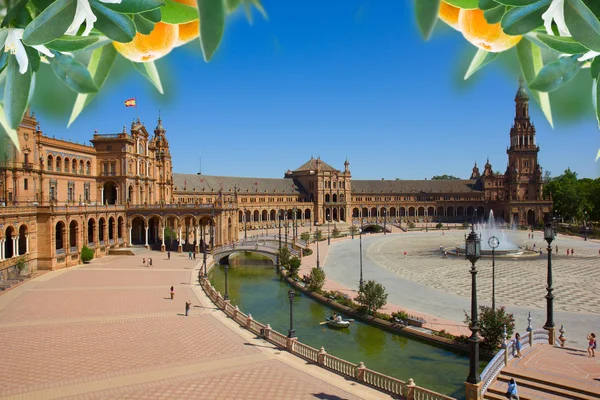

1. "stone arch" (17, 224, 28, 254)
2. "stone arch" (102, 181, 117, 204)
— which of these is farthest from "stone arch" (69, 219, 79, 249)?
"stone arch" (102, 181, 117, 204)

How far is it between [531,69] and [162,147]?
79.7 m

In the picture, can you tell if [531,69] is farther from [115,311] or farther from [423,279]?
[423,279]

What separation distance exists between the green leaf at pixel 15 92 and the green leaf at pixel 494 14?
1.80 meters

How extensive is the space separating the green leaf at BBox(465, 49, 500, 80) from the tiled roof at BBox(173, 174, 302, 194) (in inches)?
3560

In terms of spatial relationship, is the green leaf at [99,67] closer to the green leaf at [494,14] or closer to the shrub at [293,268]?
the green leaf at [494,14]

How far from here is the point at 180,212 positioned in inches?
2504

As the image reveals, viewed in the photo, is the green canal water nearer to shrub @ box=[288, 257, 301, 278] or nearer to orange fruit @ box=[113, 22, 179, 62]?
shrub @ box=[288, 257, 301, 278]

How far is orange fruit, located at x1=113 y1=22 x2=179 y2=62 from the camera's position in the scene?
185 cm

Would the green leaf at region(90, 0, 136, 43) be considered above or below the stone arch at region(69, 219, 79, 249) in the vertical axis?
above

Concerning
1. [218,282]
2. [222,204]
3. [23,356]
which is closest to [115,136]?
[222,204]

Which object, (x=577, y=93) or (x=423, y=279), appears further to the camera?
(x=423, y=279)

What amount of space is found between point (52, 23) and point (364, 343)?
2778 centimetres

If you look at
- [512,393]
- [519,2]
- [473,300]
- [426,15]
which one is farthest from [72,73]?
[512,393]

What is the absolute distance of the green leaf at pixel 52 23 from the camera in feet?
4.56
